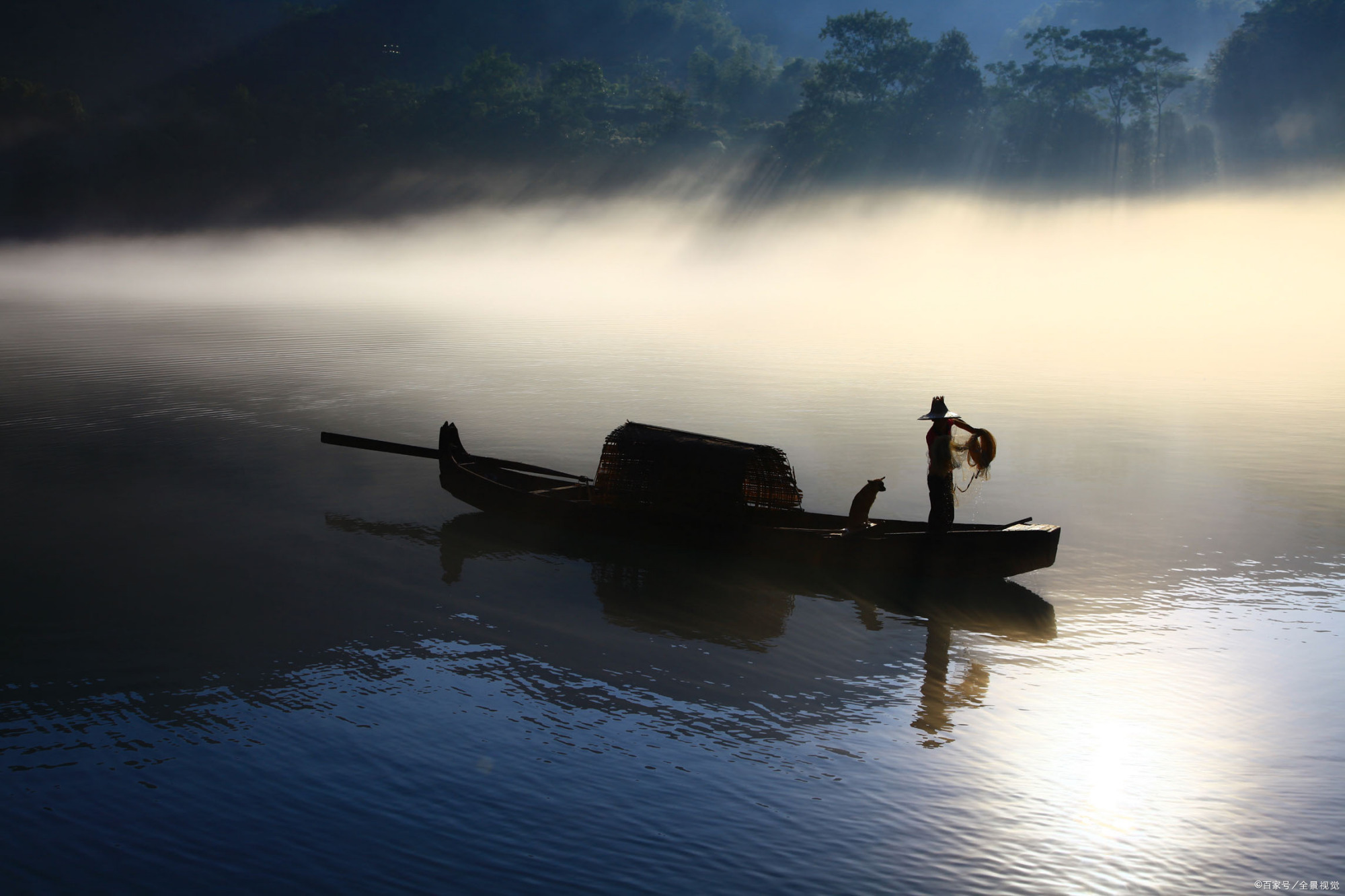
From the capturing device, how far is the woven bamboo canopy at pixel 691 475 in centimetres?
1256

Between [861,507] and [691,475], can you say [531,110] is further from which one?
[861,507]

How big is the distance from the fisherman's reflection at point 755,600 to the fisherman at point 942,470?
74cm

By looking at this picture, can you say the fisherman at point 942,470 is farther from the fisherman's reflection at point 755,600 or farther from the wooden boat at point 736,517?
the fisherman's reflection at point 755,600

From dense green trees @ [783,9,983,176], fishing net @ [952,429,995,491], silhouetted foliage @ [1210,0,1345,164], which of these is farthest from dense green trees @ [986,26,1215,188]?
fishing net @ [952,429,995,491]

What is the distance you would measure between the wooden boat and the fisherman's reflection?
0.82 ft

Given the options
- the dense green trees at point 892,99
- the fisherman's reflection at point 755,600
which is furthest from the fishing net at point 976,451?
the dense green trees at point 892,99

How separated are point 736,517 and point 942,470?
2.40 m

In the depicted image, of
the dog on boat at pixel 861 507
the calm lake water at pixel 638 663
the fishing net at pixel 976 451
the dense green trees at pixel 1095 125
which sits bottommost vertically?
the calm lake water at pixel 638 663

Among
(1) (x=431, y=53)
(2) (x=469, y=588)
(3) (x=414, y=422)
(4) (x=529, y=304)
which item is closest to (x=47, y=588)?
(2) (x=469, y=588)

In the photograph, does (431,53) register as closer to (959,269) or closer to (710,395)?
(959,269)

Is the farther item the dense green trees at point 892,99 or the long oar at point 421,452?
the dense green trees at point 892,99

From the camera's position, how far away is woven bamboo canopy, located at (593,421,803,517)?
41.2 feet

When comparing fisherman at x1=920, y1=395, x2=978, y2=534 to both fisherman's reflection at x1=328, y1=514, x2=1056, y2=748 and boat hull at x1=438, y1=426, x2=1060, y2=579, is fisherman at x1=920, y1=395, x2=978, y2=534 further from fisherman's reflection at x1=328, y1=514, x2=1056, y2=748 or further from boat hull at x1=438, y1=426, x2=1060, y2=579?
fisherman's reflection at x1=328, y1=514, x2=1056, y2=748

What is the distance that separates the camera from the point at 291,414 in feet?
75.0
